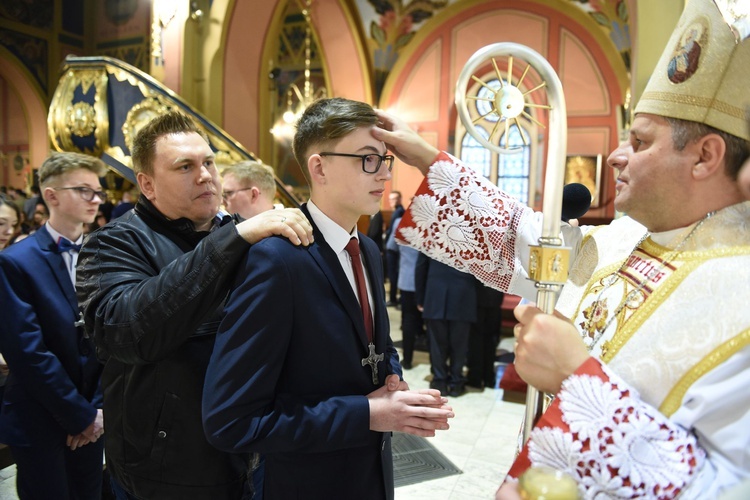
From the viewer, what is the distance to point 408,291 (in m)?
5.43

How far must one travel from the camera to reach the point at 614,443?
Answer: 2.97ft

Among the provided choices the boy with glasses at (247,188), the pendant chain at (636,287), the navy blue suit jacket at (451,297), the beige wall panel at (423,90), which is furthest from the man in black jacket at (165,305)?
the beige wall panel at (423,90)

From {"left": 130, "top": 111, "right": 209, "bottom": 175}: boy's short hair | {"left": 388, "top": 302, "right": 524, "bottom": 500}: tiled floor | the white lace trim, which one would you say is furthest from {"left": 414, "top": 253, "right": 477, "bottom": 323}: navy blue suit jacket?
the white lace trim

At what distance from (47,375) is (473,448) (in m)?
2.72

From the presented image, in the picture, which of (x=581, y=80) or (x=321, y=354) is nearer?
(x=321, y=354)

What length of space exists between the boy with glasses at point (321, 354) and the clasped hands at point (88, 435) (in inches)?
48.8

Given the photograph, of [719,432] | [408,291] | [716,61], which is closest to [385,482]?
[719,432]

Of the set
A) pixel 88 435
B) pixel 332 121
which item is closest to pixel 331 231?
pixel 332 121

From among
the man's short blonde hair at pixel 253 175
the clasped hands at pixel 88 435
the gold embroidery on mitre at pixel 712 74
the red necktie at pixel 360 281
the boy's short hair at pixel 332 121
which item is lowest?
the clasped hands at pixel 88 435

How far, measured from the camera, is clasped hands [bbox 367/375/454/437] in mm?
1217

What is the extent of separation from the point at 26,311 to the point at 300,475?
1485 mm

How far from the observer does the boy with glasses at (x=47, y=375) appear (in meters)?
2.06

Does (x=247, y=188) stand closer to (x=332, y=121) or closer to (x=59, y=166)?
(x=59, y=166)

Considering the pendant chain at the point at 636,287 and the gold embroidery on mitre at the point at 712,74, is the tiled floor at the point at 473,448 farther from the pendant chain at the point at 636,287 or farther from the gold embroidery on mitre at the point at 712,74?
the gold embroidery on mitre at the point at 712,74
